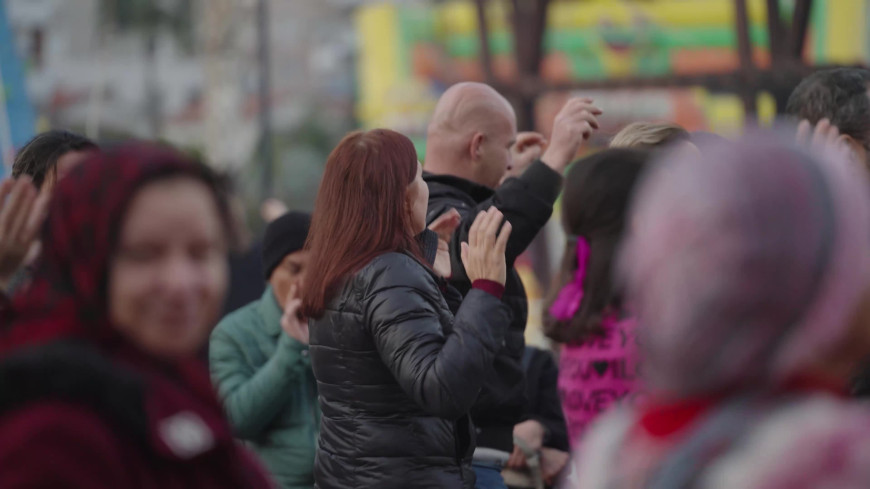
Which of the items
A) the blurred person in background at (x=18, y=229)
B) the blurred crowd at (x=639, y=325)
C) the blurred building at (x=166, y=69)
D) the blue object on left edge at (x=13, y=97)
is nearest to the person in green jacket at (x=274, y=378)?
the blurred crowd at (x=639, y=325)

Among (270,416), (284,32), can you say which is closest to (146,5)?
(284,32)

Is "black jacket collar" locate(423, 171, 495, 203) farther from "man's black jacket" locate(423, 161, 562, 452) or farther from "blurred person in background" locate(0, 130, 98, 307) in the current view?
"blurred person in background" locate(0, 130, 98, 307)

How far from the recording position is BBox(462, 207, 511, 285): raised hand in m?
2.82

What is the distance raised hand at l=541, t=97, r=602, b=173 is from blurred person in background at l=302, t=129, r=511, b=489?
452 mm

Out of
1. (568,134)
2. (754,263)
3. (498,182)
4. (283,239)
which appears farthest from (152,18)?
(754,263)

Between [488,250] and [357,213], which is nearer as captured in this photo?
[488,250]

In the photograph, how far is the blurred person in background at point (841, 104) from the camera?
11.9ft

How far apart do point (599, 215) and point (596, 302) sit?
217 mm

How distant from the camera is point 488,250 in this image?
2.83 metres

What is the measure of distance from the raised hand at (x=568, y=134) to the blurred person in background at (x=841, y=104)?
70 cm

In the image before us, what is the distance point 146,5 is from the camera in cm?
3953

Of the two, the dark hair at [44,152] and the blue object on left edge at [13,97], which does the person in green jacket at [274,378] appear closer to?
the dark hair at [44,152]

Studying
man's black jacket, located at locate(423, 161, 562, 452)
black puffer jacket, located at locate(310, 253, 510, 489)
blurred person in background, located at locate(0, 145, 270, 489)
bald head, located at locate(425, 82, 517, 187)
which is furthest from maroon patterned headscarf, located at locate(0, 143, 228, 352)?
bald head, located at locate(425, 82, 517, 187)

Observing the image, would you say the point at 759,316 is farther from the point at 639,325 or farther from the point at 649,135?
the point at 649,135
